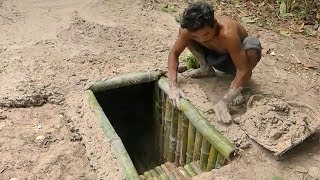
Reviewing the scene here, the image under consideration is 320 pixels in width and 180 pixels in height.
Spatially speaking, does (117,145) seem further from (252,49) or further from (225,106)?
(252,49)

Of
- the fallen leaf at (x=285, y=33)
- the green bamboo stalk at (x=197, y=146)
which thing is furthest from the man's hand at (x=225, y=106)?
the fallen leaf at (x=285, y=33)

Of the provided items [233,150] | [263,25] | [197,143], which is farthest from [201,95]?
[263,25]

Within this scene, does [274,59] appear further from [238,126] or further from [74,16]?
[74,16]

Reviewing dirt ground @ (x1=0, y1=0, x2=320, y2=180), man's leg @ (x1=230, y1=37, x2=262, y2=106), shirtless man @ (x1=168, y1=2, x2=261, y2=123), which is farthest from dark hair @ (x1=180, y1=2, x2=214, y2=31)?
dirt ground @ (x1=0, y1=0, x2=320, y2=180)

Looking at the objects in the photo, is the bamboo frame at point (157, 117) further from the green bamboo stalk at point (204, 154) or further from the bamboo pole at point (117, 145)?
the green bamboo stalk at point (204, 154)

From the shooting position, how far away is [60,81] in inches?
157

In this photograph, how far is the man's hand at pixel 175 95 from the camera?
368 centimetres

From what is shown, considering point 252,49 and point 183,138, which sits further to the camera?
point 183,138

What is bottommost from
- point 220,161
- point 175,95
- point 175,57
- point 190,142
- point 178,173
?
point 178,173

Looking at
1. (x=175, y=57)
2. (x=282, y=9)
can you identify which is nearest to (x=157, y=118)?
(x=175, y=57)

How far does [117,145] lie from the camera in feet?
10.6

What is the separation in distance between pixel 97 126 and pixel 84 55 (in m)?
1.20

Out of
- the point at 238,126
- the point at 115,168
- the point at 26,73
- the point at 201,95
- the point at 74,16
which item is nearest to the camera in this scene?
the point at 115,168

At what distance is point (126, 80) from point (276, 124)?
59.1 inches
